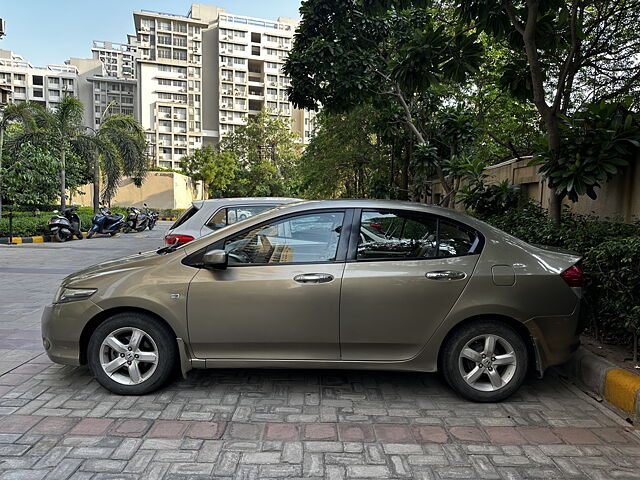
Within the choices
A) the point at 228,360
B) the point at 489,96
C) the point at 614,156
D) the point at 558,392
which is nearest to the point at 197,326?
the point at 228,360

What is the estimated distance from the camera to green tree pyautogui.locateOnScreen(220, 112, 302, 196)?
155ft

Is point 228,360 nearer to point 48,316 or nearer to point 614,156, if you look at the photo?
point 48,316

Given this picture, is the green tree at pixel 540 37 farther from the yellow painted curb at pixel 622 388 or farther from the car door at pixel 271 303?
the car door at pixel 271 303

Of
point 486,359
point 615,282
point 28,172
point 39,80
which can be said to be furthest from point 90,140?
point 39,80

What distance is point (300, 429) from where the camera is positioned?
10.0ft

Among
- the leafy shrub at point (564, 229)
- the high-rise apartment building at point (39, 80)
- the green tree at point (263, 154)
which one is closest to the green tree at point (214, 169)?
the green tree at point (263, 154)

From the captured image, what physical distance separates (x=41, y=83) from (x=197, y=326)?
298 feet

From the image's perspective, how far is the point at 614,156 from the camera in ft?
16.0

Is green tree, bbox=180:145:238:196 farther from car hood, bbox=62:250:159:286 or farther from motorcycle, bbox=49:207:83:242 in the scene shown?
car hood, bbox=62:250:159:286

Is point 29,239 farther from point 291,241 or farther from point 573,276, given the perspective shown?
point 573,276

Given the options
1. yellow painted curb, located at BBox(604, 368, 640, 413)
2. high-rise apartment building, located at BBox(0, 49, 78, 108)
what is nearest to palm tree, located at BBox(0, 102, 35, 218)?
yellow painted curb, located at BBox(604, 368, 640, 413)

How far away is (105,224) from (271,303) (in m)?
17.4

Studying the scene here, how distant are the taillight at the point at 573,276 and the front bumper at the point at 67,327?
3444 mm

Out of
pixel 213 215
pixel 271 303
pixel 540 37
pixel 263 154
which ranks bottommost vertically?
pixel 271 303
